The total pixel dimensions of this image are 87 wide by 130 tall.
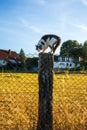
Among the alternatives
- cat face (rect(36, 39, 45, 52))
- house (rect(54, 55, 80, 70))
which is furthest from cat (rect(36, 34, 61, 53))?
house (rect(54, 55, 80, 70))

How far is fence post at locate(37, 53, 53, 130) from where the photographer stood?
493 centimetres

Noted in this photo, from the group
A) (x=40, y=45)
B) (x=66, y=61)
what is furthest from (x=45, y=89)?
(x=66, y=61)

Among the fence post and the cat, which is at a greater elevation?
the cat

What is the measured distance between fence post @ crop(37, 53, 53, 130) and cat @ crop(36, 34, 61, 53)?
0.09 meters

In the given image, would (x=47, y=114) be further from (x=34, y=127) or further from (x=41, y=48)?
(x=41, y=48)

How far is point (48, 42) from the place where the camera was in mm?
4867

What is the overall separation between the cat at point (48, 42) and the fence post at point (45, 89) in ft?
0.29

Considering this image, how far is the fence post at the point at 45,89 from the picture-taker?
4.93m

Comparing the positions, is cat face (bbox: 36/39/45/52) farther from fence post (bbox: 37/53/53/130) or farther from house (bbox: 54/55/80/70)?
house (bbox: 54/55/80/70)

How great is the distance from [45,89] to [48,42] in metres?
0.65

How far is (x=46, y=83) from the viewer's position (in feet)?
16.2

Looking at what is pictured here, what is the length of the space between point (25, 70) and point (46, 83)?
1094mm

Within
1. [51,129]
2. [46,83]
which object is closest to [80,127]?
[51,129]

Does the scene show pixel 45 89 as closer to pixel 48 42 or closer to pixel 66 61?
pixel 48 42
